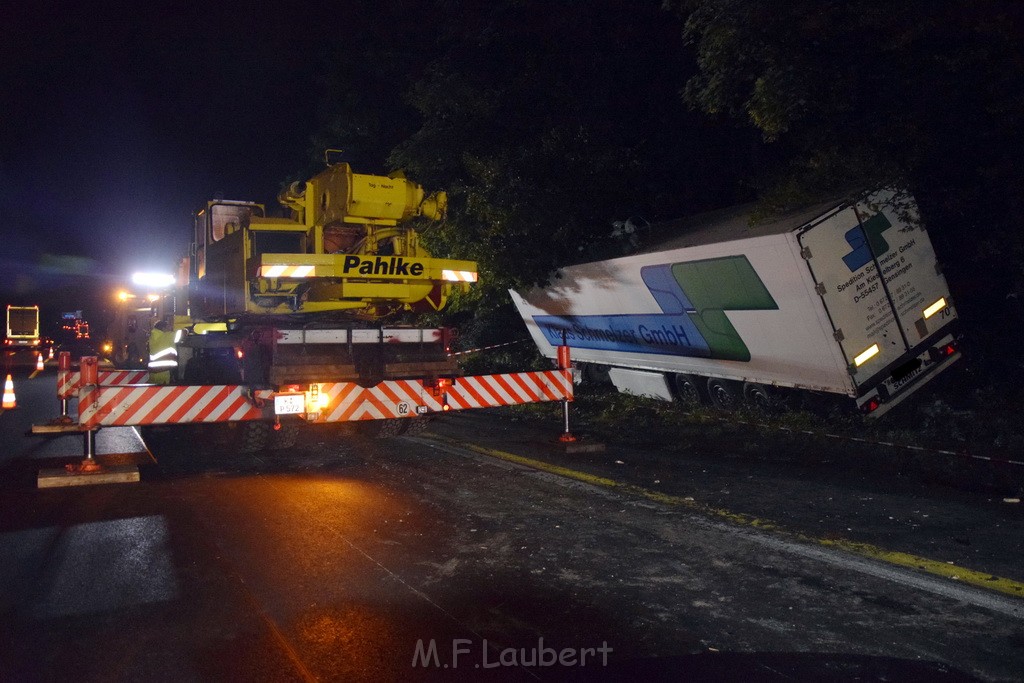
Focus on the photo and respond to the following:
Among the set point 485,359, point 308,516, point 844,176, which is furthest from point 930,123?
point 485,359

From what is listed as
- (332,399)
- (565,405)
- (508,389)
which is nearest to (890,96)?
(565,405)

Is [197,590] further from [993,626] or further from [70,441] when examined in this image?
[70,441]

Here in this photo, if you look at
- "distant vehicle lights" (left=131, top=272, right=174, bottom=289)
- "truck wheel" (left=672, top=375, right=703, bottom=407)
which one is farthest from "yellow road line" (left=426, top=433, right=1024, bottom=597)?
"distant vehicle lights" (left=131, top=272, right=174, bottom=289)

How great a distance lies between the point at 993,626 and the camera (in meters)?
4.32

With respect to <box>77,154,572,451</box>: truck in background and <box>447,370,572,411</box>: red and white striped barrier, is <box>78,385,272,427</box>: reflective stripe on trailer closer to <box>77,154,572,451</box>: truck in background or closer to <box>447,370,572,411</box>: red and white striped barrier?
<box>77,154,572,451</box>: truck in background

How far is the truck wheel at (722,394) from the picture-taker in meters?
12.1

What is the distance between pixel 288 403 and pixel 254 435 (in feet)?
4.41

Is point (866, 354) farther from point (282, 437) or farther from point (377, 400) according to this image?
point (282, 437)

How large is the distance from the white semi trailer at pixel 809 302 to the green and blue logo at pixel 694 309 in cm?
2

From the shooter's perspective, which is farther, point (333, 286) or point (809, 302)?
point (809, 302)

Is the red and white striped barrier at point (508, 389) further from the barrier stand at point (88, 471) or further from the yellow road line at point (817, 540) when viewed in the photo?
the barrier stand at point (88, 471)

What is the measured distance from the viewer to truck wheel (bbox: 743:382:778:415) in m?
11.5

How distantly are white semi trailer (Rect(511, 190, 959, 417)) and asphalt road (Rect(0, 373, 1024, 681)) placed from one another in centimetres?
290

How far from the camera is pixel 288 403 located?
8555 mm
